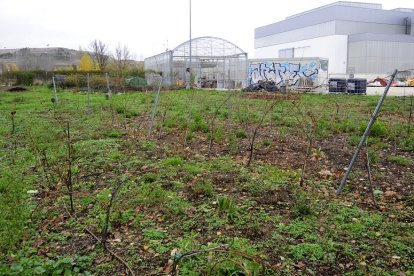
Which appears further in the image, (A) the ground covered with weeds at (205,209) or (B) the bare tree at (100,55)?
(B) the bare tree at (100,55)

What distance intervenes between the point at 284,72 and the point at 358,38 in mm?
25069

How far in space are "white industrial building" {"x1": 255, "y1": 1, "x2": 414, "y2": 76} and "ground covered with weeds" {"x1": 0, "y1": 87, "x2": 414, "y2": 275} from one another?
4530cm

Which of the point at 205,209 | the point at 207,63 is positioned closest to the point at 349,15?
the point at 207,63

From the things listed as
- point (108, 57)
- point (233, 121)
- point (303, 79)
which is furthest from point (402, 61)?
point (233, 121)

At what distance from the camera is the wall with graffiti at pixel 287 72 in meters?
31.4

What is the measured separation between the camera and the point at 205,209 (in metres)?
4.55

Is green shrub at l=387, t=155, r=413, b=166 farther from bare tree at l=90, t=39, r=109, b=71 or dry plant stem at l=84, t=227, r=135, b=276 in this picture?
bare tree at l=90, t=39, r=109, b=71

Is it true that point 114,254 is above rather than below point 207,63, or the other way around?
below

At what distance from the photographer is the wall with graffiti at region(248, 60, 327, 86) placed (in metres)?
31.4

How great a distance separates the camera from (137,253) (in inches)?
141

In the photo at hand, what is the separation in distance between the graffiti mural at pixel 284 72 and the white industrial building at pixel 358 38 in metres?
18.7

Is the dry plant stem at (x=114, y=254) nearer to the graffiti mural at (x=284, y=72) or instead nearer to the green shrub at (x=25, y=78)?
the graffiti mural at (x=284, y=72)

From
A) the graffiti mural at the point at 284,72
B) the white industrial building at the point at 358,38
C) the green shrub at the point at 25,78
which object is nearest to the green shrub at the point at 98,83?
the green shrub at the point at 25,78

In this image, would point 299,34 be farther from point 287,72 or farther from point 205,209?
point 205,209
